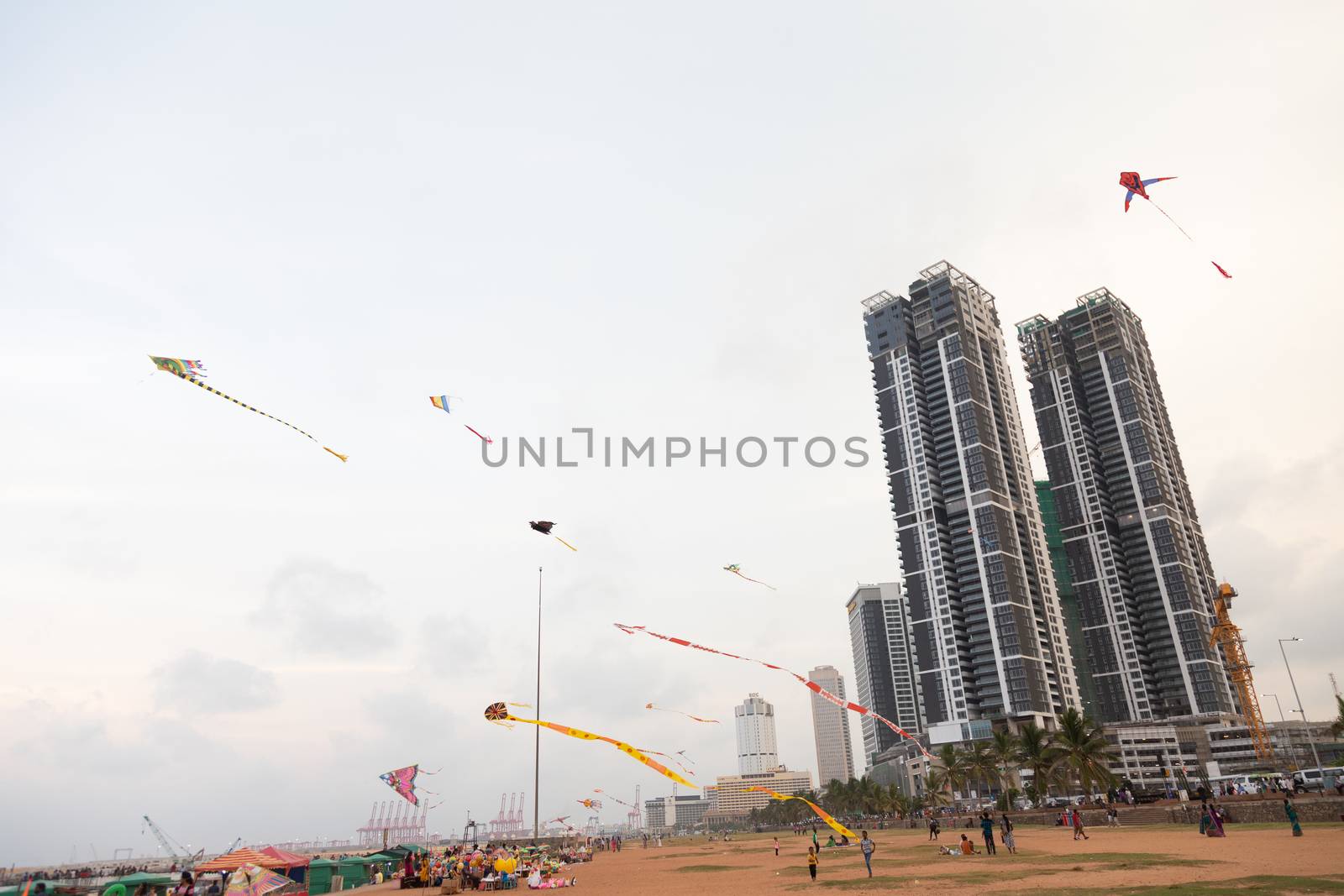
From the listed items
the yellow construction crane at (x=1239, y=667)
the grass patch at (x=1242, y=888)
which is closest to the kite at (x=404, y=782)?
the grass patch at (x=1242, y=888)

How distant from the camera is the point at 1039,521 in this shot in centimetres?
15412

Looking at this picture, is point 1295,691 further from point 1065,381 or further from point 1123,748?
point 1065,381

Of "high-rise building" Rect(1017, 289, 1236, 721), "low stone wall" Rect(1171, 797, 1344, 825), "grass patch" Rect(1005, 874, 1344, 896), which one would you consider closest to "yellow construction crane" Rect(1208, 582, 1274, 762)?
"high-rise building" Rect(1017, 289, 1236, 721)

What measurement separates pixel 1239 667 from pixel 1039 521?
140 ft

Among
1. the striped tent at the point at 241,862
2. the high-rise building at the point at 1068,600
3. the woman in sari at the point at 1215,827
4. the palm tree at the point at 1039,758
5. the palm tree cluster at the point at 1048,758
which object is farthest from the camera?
the high-rise building at the point at 1068,600

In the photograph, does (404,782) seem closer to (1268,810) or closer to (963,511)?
(1268,810)

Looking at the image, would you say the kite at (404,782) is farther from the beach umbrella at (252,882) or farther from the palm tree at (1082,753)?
the palm tree at (1082,753)

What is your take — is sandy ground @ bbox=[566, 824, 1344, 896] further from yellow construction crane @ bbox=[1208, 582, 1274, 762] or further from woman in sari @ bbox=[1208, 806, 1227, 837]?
yellow construction crane @ bbox=[1208, 582, 1274, 762]

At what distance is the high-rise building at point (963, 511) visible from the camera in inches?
5359

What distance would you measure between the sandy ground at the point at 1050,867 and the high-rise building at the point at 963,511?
93.1 meters

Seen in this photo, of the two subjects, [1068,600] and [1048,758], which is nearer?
[1048,758]

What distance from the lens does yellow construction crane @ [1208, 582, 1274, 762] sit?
139125 mm

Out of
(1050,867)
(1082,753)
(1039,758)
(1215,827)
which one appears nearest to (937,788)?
(1039,758)

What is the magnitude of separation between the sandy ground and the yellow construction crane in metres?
118
